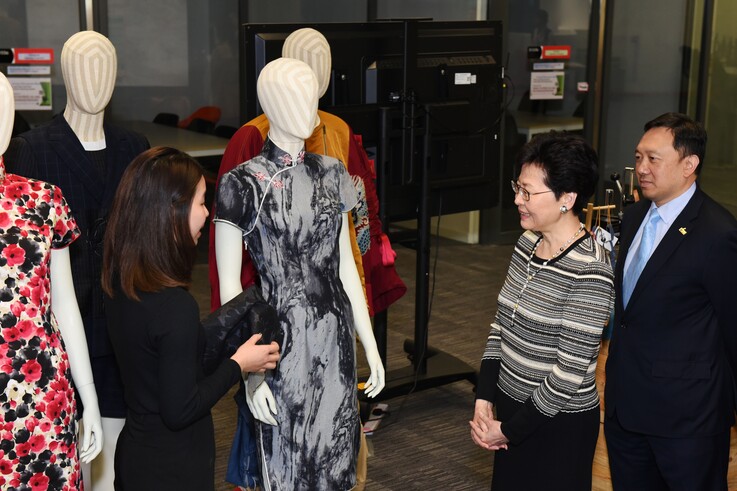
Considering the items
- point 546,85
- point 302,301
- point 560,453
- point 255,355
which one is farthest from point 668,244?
point 546,85

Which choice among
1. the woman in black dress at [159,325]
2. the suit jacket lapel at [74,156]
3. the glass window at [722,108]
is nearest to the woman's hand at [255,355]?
the woman in black dress at [159,325]

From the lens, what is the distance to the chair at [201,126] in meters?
6.95

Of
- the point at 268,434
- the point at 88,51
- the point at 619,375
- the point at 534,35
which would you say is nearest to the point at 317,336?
the point at 268,434

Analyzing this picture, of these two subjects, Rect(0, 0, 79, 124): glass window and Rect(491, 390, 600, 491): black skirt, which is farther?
Rect(0, 0, 79, 124): glass window

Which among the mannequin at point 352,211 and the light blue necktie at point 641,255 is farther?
the mannequin at point 352,211

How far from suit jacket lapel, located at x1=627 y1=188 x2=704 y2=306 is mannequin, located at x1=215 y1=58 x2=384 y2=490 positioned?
762mm

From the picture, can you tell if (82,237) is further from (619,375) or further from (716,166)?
(716,166)

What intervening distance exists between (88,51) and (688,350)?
187cm

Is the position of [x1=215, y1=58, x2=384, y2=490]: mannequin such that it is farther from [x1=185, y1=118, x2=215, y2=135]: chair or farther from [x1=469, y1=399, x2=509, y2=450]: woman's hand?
[x1=185, y1=118, x2=215, y2=135]: chair

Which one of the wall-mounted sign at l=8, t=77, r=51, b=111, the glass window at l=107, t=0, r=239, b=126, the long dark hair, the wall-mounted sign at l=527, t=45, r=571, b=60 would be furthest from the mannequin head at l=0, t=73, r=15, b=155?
the wall-mounted sign at l=527, t=45, r=571, b=60

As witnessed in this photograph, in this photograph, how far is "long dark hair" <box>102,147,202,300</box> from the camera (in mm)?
2041

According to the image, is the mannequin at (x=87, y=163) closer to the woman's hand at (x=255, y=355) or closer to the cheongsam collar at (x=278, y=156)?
the cheongsam collar at (x=278, y=156)

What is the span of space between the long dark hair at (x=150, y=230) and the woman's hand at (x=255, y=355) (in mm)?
228

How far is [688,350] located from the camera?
2.59 meters
